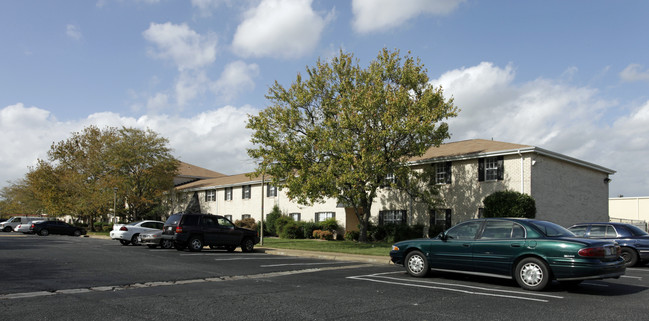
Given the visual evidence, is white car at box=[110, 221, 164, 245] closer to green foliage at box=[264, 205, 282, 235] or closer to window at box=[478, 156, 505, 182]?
green foliage at box=[264, 205, 282, 235]

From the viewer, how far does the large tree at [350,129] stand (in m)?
22.2

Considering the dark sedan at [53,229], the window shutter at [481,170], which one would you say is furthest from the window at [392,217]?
the dark sedan at [53,229]

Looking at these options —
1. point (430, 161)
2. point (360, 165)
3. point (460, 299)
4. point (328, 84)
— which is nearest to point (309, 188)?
point (360, 165)

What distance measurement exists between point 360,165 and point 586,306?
14245 millimetres

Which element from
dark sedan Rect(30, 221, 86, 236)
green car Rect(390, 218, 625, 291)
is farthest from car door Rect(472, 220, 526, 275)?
dark sedan Rect(30, 221, 86, 236)

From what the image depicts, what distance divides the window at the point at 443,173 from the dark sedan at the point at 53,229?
31.1m

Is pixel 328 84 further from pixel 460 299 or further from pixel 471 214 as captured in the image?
pixel 460 299

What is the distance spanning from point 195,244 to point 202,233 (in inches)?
21.3

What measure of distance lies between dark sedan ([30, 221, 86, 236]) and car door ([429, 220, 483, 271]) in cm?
3777

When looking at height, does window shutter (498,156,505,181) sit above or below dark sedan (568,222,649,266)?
above

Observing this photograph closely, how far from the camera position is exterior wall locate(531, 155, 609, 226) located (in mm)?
23734

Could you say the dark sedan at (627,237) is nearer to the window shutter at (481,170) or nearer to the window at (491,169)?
the window at (491,169)

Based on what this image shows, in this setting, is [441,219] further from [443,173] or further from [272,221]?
[272,221]

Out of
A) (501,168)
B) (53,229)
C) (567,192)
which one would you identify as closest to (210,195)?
(53,229)
